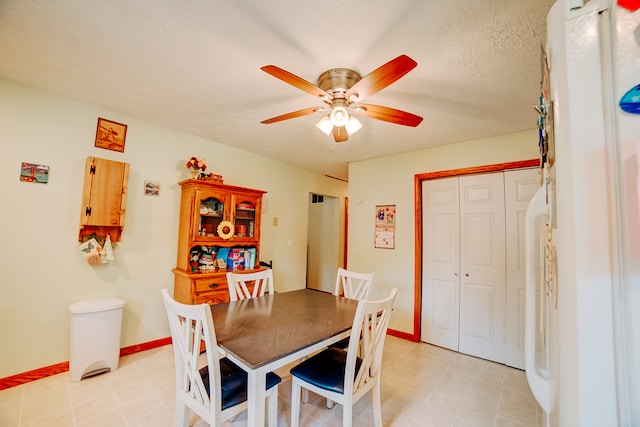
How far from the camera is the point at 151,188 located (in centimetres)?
277

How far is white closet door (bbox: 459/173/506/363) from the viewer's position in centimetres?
273

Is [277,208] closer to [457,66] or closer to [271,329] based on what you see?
[271,329]

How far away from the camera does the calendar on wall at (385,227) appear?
11.3 feet

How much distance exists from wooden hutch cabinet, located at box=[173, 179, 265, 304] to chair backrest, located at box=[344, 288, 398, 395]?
1819 mm

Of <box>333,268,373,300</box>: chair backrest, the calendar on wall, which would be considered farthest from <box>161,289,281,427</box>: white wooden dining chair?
the calendar on wall

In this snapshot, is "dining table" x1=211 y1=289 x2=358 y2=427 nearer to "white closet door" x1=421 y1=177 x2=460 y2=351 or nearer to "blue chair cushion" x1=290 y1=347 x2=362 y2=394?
"blue chair cushion" x1=290 y1=347 x2=362 y2=394

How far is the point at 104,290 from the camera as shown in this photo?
2.46 metres

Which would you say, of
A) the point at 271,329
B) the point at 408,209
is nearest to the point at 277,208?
the point at 408,209

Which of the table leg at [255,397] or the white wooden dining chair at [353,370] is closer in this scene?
the table leg at [255,397]

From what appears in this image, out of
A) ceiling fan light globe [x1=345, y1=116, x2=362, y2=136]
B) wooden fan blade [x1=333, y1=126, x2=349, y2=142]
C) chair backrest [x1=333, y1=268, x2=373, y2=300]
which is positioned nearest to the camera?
ceiling fan light globe [x1=345, y1=116, x2=362, y2=136]

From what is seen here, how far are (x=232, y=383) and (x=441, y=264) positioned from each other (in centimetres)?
261

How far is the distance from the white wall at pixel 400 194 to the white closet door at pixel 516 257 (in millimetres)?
263

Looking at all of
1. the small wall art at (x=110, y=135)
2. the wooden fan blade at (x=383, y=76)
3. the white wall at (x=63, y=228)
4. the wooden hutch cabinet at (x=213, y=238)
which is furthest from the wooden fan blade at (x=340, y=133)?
the small wall art at (x=110, y=135)

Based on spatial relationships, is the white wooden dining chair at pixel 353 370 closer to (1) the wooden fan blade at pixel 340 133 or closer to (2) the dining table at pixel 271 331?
(2) the dining table at pixel 271 331
